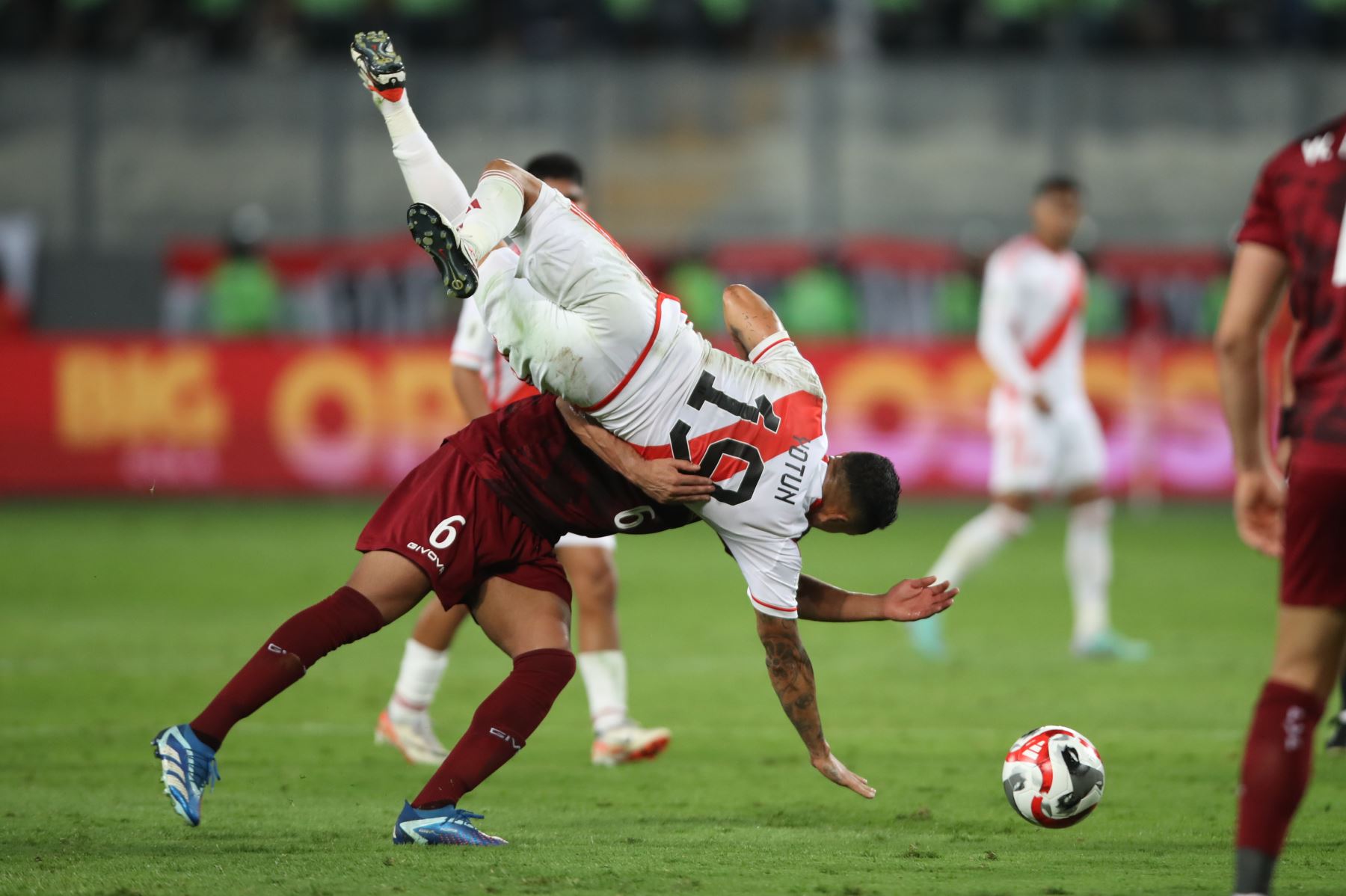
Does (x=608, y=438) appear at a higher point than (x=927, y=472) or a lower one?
higher

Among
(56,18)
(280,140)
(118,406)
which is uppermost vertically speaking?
(56,18)

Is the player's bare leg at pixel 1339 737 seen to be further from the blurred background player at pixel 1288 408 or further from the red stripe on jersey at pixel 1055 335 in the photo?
the red stripe on jersey at pixel 1055 335

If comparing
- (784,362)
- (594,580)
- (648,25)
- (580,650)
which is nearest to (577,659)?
(580,650)

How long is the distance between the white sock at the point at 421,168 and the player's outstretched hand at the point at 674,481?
1.03 m

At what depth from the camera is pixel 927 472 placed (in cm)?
1858

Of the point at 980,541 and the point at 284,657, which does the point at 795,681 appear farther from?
the point at 980,541

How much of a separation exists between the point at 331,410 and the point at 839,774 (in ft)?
45.3

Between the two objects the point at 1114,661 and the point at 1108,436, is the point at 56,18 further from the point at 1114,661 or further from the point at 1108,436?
the point at 1114,661

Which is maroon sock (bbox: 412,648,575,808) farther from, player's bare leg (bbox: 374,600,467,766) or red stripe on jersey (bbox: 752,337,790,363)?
player's bare leg (bbox: 374,600,467,766)

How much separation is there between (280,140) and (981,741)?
17.0m

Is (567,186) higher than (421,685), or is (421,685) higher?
(567,186)

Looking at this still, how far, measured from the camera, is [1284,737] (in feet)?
13.9

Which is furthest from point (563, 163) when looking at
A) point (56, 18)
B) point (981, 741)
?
point (56, 18)

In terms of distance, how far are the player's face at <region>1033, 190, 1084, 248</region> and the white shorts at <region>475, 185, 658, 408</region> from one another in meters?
5.70
